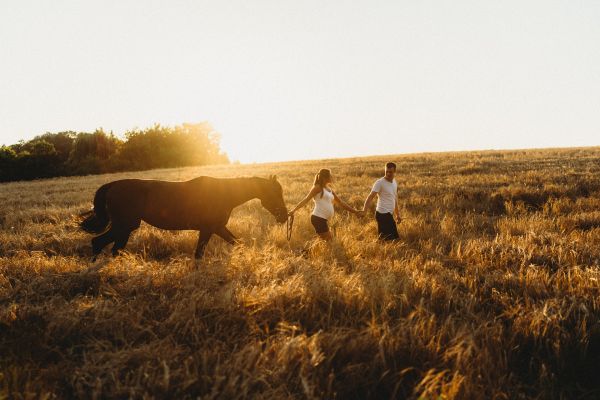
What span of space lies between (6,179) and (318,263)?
5707cm

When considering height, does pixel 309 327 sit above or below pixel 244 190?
below

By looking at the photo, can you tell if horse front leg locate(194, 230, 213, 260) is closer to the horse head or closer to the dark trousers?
the horse head

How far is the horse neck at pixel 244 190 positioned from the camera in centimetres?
617

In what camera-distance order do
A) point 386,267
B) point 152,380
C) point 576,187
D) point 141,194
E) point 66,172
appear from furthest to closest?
point 66,172, point 576,187, point 141,194, point 386,267, point 152,380

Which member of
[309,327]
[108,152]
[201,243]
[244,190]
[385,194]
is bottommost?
[309,327]

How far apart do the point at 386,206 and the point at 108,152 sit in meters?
60.8

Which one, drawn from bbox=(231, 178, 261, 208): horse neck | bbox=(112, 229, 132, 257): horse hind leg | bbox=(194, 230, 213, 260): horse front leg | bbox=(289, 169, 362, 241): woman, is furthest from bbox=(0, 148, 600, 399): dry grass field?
bbox=(289, 169, 362, 241): woman

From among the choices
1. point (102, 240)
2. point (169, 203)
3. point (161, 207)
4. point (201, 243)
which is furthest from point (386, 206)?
point (102, 240)

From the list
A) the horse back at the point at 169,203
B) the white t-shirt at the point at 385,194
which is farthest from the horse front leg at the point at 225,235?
the white t-shirt at the point at 385,194

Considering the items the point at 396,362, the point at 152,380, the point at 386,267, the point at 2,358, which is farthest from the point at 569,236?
the point at 2,358

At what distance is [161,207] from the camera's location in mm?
5762

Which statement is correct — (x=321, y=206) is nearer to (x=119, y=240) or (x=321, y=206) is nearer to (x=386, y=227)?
(x=386, y=227)

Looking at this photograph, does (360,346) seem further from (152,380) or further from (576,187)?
(576,187)

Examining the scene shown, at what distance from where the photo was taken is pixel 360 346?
2582 millimetres
